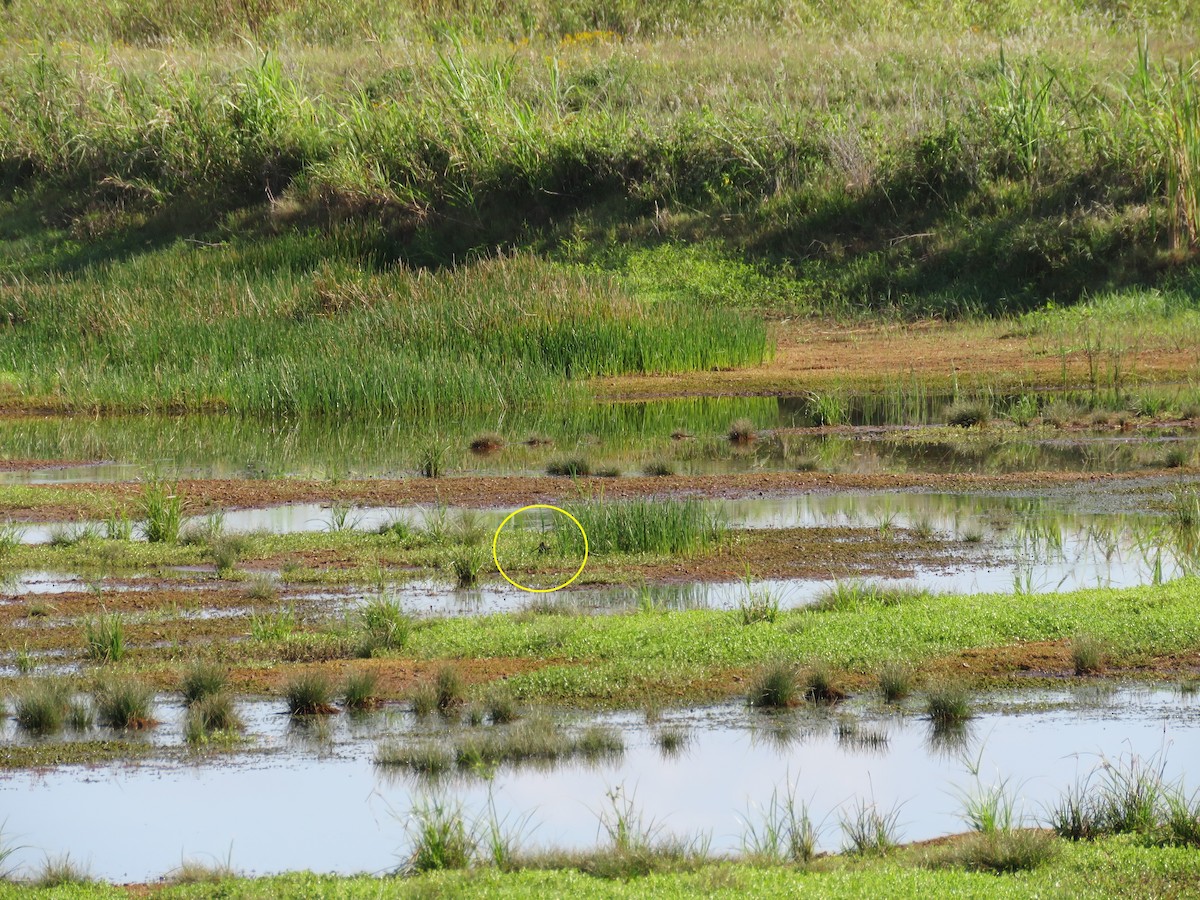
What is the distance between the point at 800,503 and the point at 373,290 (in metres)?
12.5

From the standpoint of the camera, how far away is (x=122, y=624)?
34.6 ft

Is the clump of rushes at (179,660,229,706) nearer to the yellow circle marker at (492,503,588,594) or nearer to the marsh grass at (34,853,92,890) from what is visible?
the marsh grass at (34,853,92,890)

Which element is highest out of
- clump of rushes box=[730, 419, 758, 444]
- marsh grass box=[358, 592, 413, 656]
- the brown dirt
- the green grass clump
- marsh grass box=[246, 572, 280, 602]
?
the brown dirt

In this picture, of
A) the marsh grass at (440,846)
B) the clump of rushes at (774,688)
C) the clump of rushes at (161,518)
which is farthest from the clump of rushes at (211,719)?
the clump of rushes at (161,518)

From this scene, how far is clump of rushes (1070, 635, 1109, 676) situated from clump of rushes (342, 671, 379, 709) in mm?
4007

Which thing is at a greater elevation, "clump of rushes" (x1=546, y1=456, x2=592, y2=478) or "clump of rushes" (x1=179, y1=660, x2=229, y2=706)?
"clump of rushes" (x1=546, y1=456, x2=592, y2=478)

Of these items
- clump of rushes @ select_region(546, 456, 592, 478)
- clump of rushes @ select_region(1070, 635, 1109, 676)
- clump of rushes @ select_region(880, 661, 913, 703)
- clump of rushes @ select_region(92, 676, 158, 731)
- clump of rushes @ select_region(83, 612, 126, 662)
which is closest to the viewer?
clump of rushes @ select_region(92, 676, 158, 731)

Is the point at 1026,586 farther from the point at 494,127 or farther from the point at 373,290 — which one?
the point at 494,127

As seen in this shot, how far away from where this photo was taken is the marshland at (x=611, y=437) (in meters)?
7.89

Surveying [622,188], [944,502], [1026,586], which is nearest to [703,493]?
[944,502]

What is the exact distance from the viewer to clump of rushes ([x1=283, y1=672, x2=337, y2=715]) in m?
8.88

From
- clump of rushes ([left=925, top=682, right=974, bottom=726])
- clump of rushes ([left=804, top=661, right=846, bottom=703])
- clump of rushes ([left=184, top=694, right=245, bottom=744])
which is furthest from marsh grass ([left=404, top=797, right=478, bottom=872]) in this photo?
clump of rushes ([left=925, top=682, right=974, bottom=726])

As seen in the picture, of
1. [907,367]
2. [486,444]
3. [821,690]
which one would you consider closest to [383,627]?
[821,690]

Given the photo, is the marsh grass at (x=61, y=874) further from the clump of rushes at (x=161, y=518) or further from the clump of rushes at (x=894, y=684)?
the clump of rushes at (x=161, y=518)
